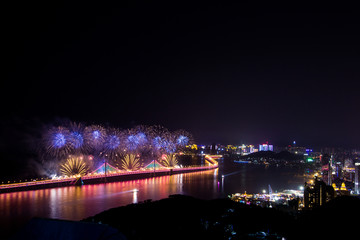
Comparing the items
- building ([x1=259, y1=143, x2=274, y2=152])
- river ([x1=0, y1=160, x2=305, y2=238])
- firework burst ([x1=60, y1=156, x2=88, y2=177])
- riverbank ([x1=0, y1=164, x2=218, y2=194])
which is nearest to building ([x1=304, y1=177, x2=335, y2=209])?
river ([x1=0, y1=160, x2=305, y2=238])

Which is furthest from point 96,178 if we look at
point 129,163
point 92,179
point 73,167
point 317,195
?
point 317,195

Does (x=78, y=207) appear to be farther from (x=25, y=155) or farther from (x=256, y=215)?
(x=25, y=155)

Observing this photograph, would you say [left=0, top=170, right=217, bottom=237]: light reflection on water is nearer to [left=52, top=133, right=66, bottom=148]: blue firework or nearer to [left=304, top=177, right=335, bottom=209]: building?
[left=52, top=133, right=66, bottom=148]: blue firework

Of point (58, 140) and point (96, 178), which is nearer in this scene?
point (58, 140)

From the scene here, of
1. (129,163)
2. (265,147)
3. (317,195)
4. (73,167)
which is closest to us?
(317,195)

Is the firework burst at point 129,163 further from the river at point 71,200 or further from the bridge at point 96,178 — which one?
the river at point 71,200

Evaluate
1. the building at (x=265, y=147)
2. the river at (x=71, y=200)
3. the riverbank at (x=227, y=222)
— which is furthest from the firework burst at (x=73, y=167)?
the building at (x=265, y=147)

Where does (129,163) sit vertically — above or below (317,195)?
above

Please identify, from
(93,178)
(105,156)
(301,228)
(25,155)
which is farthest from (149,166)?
(301,228)

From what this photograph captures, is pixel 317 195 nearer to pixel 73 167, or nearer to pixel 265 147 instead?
pixel 73 167
